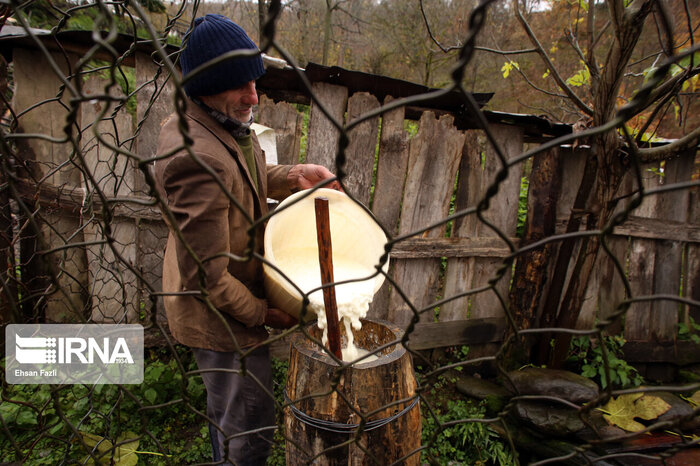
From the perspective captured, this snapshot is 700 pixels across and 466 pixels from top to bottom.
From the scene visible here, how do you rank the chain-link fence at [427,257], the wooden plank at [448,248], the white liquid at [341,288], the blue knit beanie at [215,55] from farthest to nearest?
the wooden plank at [448,248] → the chain-link fence at [427,257] → the white liquid at [341,288] → the blue knit beanie at [215,55]

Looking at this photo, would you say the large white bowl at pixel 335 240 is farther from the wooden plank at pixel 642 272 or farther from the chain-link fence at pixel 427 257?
the wooden plank at pixel 642 272

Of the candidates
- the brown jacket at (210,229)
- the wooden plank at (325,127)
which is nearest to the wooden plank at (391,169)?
the wooden plank at (325,127)

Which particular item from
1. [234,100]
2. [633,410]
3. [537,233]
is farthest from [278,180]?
[633,410]

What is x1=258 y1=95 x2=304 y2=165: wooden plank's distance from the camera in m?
2.96

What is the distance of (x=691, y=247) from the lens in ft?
12.1

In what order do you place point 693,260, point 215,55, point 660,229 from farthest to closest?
1. point 693,260
2. point 660,229
3. point 215,55

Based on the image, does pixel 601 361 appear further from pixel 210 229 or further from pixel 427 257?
pixel 210 229

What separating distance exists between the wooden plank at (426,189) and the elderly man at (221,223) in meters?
1.27

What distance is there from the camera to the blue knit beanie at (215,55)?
1623 mm

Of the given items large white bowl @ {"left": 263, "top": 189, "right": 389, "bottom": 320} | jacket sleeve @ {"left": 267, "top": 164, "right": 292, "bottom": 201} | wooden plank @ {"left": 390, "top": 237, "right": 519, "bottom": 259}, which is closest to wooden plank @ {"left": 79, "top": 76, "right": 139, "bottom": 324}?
jacket sleeve @ {"left": 267, "top": 164, "right": 292, "bottom": 201}

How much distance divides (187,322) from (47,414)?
1765 millimetres

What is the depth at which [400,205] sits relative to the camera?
129 inches

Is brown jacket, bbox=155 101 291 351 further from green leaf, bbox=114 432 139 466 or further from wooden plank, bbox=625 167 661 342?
wooden plank, bbox=625 167 661 342

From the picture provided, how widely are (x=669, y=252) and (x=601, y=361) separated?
1297 millimetres
